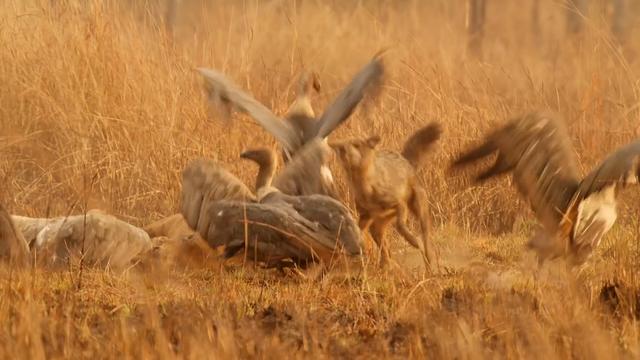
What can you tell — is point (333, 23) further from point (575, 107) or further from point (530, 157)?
point (530, 157)

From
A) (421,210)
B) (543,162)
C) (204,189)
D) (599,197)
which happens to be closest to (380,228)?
(421,210)

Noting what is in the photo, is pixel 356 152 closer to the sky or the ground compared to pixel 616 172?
closer to the ground

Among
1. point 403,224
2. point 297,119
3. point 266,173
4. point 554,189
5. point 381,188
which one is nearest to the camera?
point 554,189

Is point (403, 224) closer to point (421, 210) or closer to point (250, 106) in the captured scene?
point (421, 210)

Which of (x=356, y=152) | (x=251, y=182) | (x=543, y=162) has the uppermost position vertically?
(x=543, y=162)

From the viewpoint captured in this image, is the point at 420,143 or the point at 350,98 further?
the point at 420,143

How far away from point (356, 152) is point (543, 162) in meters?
1.25

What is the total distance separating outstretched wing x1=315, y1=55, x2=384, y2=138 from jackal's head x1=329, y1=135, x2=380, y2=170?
32cm

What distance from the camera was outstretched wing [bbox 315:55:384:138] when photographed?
7.74m

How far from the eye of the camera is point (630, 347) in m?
4.88

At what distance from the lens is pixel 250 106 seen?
7.88m

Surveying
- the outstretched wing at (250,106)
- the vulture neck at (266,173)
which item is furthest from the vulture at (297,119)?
the vulture neck at (266,173)

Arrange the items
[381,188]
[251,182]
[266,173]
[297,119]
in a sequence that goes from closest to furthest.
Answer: [381,188]
[266,173]
[297,119]
[251,182]

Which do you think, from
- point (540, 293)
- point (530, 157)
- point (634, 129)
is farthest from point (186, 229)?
point (634, 129)
